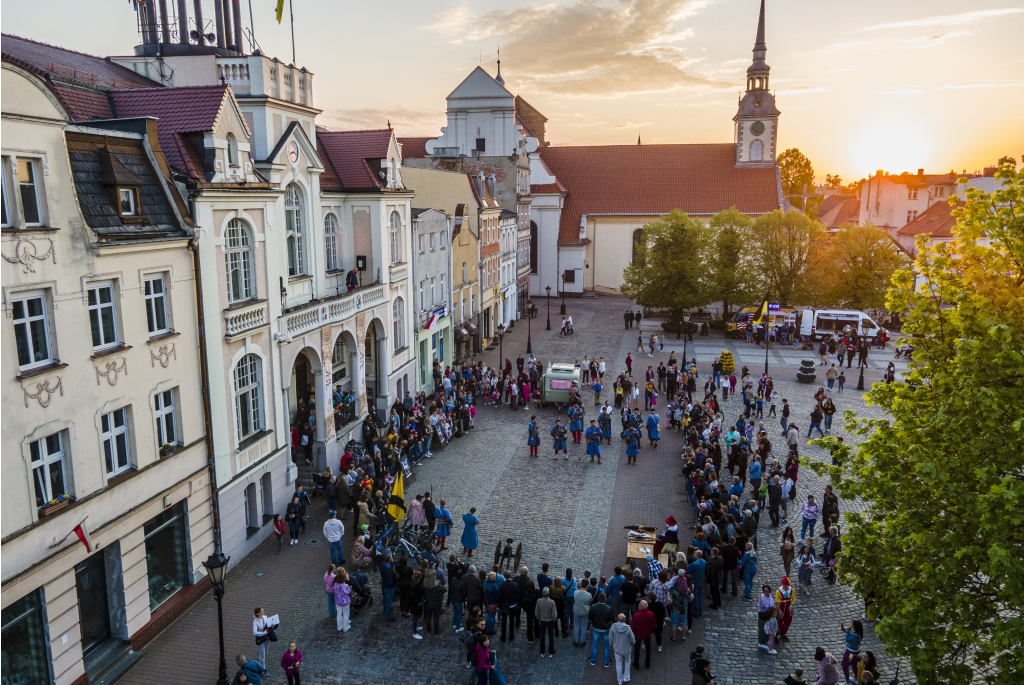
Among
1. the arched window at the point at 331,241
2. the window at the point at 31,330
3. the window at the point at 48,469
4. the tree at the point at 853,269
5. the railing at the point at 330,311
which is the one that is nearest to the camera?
the window at the point at 31,330

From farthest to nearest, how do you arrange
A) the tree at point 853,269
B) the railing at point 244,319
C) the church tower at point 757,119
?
the church tower at point 757,119 → the tree at point 853,269 → the railing at point 244,319

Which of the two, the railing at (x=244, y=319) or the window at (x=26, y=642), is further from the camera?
the railing at (x=244, y=319)

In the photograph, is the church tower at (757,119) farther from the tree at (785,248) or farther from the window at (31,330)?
the window at (31,330)

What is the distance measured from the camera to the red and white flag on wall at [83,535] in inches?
516

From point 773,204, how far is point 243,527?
190 feet

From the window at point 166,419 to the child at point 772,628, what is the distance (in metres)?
13.1

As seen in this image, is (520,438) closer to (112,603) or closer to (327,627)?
(327,627)

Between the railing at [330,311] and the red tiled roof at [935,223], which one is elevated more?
the red tiled roof at [935,223]

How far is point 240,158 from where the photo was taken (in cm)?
1856

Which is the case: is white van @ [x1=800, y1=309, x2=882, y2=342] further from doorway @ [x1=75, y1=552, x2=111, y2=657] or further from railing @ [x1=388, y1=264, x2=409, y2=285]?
doorway @ [x1=75, y1=552, x2=111, y2=657]

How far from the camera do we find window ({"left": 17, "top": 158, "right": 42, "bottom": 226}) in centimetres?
1228

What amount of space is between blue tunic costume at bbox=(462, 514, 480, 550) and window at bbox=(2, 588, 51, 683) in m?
9.04

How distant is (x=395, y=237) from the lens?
96.4ft

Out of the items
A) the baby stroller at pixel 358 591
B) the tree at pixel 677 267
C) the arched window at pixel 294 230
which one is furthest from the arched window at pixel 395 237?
the tree at pixel 677 267
